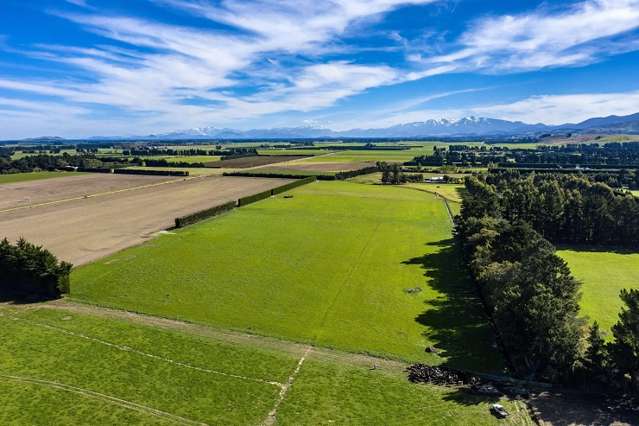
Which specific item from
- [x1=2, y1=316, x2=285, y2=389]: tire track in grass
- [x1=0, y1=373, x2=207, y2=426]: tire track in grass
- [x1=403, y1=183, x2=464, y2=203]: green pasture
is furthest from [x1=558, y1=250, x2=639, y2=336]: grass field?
[x1=403, y1=183, x2=464, y2=203]: green pasture

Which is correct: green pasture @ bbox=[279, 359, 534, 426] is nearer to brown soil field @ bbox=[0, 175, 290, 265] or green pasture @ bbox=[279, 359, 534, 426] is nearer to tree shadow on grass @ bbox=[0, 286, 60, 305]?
tree shadow on grass @ bbox=[0, 286, 60, 305]

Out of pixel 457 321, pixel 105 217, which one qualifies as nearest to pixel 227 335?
pixel 457 321

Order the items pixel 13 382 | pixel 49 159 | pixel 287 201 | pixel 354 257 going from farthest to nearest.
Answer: pixel 49 159
pixel 287 201
pixel 354 257
pixel 13 382

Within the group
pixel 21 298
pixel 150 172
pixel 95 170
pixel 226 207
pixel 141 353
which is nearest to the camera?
pixel 141 353

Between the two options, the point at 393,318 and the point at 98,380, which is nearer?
the point at 98,380

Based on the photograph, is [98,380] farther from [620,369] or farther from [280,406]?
[620,369]

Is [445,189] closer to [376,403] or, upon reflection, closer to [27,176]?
[376,403]

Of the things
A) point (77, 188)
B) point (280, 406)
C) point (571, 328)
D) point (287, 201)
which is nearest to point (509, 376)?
point (571, 328)
